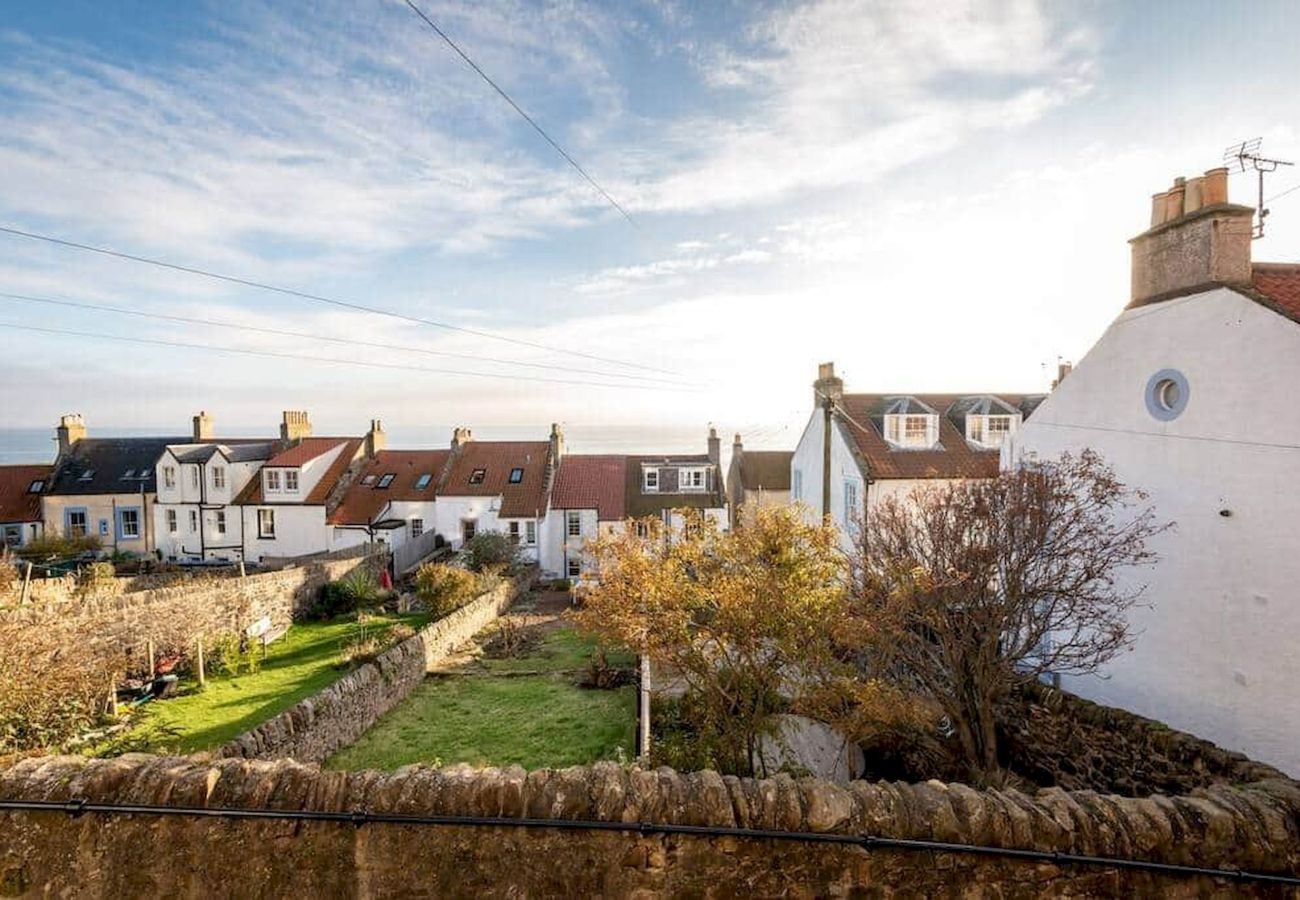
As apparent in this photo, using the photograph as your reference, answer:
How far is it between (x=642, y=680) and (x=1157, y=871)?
9973 millimetres

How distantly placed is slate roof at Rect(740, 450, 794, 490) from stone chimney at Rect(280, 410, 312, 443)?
27.9 metres

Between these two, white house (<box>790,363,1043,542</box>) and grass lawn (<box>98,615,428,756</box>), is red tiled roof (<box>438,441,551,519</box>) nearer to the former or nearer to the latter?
grass lawn (<box>98,615,428,756</box>)

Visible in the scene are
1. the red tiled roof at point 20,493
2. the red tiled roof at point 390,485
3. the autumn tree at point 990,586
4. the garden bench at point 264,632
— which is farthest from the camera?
the red tiled roof at point 20,493

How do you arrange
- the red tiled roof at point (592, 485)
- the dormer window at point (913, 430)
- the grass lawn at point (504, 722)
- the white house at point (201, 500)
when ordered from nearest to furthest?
the grass lawn at point (504, 722)
the dormer window at point (913, 430)
the red tiled roof at point (592, 485)
the white house at point (201, 500)

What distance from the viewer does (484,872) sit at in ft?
16.7

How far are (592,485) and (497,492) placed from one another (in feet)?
17.0

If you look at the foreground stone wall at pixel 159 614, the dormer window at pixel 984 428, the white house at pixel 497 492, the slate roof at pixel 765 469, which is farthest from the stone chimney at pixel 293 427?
the dormer window at pixel 984 428

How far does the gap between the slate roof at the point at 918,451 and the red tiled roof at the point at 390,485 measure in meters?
22.6

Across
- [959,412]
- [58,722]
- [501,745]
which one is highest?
[959,412]

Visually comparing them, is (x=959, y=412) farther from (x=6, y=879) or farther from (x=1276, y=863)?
(x=6, y=879)

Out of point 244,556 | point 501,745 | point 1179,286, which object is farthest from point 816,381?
point 244,556

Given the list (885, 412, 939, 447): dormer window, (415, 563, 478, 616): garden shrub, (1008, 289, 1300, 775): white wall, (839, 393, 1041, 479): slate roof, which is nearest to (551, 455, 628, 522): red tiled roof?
(415, 563, 478, 616): garden shrub

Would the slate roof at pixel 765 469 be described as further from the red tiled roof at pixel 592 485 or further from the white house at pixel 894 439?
the white house at pixel 894 439

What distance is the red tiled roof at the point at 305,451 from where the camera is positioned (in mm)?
32625
